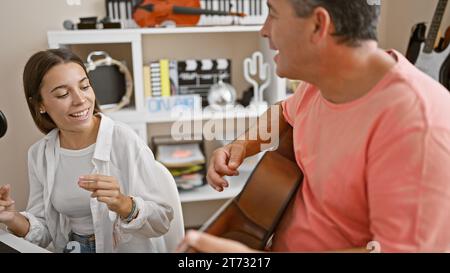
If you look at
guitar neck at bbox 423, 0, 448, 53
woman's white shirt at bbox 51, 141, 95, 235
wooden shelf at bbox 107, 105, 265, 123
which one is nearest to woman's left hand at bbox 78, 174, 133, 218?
woman's white shirt at bbox 51, 141, 95, 235

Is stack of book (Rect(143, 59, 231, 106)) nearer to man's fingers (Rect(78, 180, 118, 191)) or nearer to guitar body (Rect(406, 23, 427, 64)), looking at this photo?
guitar body (Rect(406, 23, 427, 64))

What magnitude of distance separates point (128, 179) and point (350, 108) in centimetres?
38

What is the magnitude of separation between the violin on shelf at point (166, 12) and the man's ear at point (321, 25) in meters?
1.01

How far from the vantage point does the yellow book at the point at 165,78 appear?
1522mm

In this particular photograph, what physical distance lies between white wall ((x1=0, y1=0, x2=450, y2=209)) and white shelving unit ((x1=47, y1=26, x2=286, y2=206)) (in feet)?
0.10

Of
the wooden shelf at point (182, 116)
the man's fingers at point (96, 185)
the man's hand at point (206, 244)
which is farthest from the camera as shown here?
the wooden shelf at point (182, 116)

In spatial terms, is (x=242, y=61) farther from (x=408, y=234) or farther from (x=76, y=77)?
(x=408, y=234)

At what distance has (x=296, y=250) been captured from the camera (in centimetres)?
66

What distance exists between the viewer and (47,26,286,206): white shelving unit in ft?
2.97

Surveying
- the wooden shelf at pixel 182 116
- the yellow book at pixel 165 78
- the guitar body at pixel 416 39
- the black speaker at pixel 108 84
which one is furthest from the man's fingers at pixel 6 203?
the yellow book at pixel 165 78

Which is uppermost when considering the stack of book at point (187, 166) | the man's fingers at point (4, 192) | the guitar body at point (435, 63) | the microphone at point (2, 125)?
the guitar body at point (435, 63)

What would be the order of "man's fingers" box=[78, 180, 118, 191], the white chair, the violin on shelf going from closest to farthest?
"man's fingers" box=[78, 180, 118, 191]
the white chair
the violin on shelf

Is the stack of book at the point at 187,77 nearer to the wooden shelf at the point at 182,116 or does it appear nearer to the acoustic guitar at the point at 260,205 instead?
the wooden shelf at the point at 182,116

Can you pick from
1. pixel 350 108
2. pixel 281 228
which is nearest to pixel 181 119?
pixel 281 228
